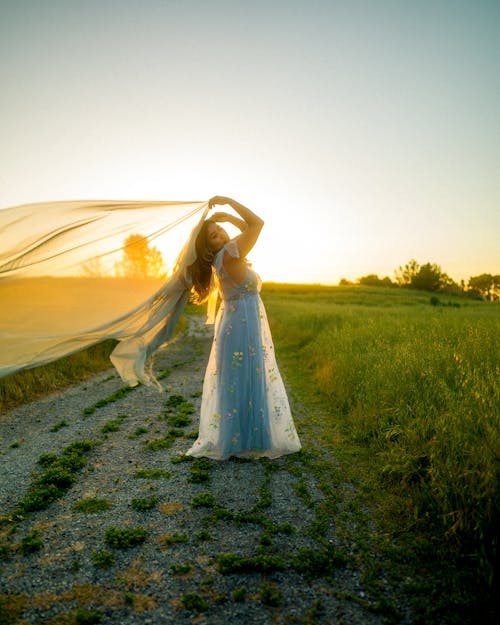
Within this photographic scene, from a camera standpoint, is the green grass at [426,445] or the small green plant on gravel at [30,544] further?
the small green plant on gravel at [30,544]

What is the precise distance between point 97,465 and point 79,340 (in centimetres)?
180

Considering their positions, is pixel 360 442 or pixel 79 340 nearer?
pixel 79 340

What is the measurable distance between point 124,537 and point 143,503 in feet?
1.84

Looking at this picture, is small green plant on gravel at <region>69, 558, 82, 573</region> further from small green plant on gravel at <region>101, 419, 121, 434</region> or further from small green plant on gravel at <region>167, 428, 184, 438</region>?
small green plant on gravel at <region>101, 419, 121, 434</region>

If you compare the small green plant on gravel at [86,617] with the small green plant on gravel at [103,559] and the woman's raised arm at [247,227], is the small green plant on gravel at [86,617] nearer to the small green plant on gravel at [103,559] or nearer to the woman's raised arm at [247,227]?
the small green plant on gravel at [103,559]

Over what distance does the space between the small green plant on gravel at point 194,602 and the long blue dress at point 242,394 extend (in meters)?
2.46

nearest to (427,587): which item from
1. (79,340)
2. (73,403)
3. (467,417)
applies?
(467,417)

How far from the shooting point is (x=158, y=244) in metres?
5.02

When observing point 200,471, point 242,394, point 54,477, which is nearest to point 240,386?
point 242,394

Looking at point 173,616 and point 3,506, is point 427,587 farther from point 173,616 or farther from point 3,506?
point 3,506

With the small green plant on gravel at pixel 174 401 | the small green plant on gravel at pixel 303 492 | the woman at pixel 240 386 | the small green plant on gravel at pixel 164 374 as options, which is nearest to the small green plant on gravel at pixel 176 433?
the woman at pixel 240 386

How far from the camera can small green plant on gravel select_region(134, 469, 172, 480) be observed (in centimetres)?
477

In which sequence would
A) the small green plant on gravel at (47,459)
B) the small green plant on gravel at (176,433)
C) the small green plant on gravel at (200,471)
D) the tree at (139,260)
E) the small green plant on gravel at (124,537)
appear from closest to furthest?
1. the small green plant on gravel at (124,537)
2. the small green plant on gravel at (200,471)
3. the tree at (139,260)
4. the small green plant on gravel at (47,459)
5. the small green plant on gravel at (176,433)

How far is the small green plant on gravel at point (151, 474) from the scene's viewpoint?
15.7ft
